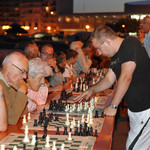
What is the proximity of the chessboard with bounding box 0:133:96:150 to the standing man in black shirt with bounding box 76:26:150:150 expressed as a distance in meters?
0.62

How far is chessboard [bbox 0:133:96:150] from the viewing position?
6.89 ft

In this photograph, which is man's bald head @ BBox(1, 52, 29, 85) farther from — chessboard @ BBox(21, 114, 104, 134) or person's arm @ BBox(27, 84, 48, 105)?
person's arm @ BBox(27, 84, 48, 105)

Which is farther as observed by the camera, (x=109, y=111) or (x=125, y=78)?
(x=109, y=111)

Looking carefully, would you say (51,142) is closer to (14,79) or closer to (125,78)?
(14,79)

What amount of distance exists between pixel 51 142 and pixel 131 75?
3.07 ft

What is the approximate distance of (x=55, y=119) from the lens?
284 cm

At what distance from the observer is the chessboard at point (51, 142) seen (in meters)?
2.10

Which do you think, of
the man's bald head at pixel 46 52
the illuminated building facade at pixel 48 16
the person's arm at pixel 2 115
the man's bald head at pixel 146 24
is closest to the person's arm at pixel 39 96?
the person's arm at pixel 2 115

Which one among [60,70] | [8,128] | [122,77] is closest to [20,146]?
[8,128]

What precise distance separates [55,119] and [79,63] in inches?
203

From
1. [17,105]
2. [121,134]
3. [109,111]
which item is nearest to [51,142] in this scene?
[17,105]

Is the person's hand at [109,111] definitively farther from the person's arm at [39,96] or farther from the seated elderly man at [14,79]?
the person's arm at [39,96]

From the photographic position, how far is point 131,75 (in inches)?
107

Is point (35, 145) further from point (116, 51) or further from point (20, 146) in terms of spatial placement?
point (116, 51)
